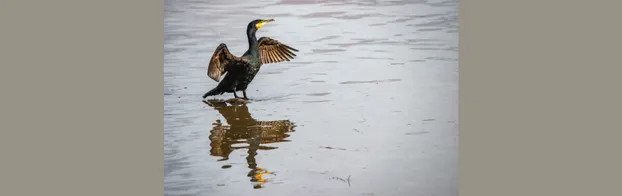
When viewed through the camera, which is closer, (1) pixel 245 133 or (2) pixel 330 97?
(1) pixel 245 133

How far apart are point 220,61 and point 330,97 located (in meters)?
0.80

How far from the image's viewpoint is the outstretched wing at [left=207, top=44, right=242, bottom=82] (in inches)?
328

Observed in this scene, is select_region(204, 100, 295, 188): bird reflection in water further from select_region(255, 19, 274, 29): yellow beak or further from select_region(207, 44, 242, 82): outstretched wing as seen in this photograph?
select_region(255, 19, 274, 29): yellow beak

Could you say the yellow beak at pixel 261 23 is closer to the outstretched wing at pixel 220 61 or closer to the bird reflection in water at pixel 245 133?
the outstretched wing at pixel 220 61

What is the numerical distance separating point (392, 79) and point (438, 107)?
37 centimetres

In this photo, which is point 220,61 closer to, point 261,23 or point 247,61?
point 247,61

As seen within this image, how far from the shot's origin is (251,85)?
27.9 ft

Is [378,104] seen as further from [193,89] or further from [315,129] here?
[193,89]

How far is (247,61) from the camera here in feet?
27.8

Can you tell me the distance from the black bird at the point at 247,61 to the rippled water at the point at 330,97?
0.17ft

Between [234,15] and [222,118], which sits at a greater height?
[234,15]

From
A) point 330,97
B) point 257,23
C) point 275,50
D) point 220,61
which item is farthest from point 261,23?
point 330,97

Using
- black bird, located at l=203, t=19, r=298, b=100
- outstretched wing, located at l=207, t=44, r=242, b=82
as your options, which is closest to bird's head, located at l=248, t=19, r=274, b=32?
black bird, located at l=203, t=19, r=298, b=100

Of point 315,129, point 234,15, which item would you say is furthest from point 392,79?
point 234,15
